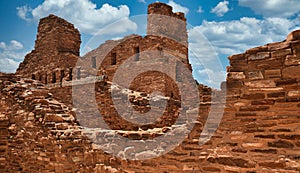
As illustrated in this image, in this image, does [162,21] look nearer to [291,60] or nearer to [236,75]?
[236,75]

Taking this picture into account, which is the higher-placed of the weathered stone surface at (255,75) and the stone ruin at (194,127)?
the weathered stone surface at (255,75)

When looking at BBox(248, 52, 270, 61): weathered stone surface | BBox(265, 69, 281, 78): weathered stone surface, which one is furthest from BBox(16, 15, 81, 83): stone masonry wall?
BBox(265, 69, 281, 78): weathered stone surface

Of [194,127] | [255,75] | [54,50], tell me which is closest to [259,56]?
[255,75]

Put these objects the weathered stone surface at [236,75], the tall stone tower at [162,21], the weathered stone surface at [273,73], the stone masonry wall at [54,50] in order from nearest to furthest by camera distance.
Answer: the weathered stone surface at [273,73] < the weathered stone surface at [236,75] < the tall stone tower at [162,21] < the stone masonry wall at [54,50]

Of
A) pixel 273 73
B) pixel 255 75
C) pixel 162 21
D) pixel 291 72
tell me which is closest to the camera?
pixel 291 72

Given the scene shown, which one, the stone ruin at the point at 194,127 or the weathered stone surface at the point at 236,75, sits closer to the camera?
the stone ruin at the point at 194,127

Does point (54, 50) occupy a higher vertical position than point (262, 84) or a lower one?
higher

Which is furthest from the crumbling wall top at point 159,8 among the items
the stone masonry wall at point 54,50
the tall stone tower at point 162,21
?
the stone masonry wall at point 54,50

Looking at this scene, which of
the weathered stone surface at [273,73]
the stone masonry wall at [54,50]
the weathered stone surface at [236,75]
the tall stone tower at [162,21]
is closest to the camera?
the weathered stone surface at [273,73]

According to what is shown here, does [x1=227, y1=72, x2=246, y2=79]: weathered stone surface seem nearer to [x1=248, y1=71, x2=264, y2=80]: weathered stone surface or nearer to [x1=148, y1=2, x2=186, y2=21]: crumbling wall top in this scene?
[x1=248, y1=71, x2=264, y2=80]: weathered stone surface

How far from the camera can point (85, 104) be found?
11.0m

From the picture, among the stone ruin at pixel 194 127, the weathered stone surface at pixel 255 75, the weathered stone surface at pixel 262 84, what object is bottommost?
the stone ruin at pixel 194 127

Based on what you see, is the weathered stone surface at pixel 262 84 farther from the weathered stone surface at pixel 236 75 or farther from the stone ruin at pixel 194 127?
the weathered stone surface at pixel 236 75

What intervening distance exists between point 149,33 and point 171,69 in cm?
250
